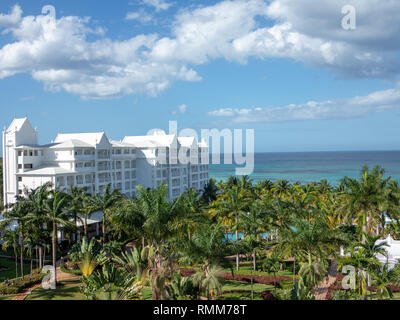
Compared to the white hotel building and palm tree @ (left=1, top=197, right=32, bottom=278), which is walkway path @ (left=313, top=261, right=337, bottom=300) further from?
palm tree @ (left=1, top=197, right=32, bottom=278)

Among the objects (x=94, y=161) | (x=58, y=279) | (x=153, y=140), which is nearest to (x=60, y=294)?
(x=58, y=279)

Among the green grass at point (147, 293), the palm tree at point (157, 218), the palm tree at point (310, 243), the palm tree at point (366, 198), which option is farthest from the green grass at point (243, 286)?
the palm tree at point (366, 198)

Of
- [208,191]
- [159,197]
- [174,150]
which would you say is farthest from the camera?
[174,150]

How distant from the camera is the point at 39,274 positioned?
2603 cm

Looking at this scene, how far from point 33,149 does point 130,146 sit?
14188 millimetres

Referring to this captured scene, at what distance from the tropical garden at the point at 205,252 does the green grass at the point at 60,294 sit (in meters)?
0.06

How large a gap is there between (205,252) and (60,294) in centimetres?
948

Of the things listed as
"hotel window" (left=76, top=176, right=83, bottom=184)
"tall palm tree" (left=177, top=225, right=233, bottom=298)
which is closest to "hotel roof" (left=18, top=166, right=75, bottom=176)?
"hotel window" (left=76, top=176, right=83, bottom=184)

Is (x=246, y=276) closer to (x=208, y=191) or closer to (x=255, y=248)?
(x=255, y=248)

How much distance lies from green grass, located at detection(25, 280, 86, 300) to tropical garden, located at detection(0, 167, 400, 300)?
0.19ft

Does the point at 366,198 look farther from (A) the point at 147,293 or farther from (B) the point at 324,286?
(A) the point at 147,293
